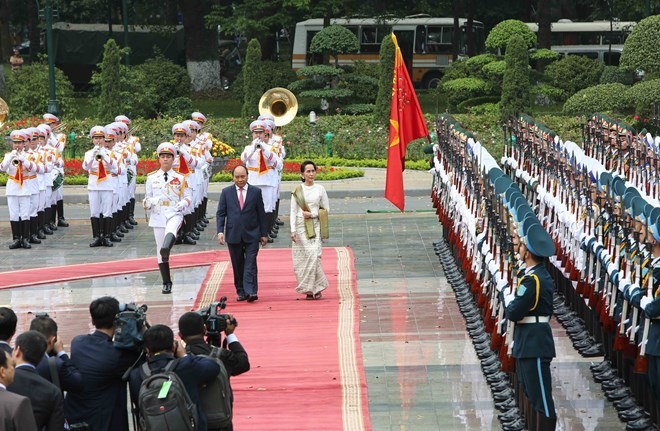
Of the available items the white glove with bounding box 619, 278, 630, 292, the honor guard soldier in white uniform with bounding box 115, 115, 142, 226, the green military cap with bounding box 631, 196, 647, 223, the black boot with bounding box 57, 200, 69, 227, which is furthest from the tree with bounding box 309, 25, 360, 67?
the white glove with bounding box 619, 278, 630, 292

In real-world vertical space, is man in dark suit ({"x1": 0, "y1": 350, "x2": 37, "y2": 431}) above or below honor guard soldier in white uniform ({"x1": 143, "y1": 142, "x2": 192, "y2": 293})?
above

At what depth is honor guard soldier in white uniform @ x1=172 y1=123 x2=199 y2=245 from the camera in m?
19.2

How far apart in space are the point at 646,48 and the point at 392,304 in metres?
15.2

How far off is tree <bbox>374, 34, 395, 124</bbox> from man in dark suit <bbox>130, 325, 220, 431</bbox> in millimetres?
25979

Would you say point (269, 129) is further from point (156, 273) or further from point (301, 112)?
point (301, 112)

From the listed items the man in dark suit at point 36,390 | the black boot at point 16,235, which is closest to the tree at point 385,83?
the black boot at point 16,235

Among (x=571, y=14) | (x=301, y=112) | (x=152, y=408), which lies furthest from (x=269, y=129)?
(x=571, y=14)

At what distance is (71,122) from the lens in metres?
31.6

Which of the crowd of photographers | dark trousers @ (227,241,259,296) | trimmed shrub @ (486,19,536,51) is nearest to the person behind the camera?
the crowd of photographers

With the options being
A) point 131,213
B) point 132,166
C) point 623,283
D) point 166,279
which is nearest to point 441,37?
point 131,213

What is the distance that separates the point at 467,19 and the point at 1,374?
41895mm

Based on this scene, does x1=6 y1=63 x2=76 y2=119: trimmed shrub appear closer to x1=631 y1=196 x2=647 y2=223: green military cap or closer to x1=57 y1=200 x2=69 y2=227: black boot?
x1=57 y1=200 x2=69 y2=227: black boot

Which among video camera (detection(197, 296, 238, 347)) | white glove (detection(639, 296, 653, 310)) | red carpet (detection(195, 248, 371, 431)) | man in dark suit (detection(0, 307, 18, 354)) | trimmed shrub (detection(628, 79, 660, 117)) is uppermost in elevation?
man in dark suit (detection(0, 307, 18, 354))

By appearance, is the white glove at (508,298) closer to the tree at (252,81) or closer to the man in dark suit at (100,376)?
the man in dark suit at (100,376)
